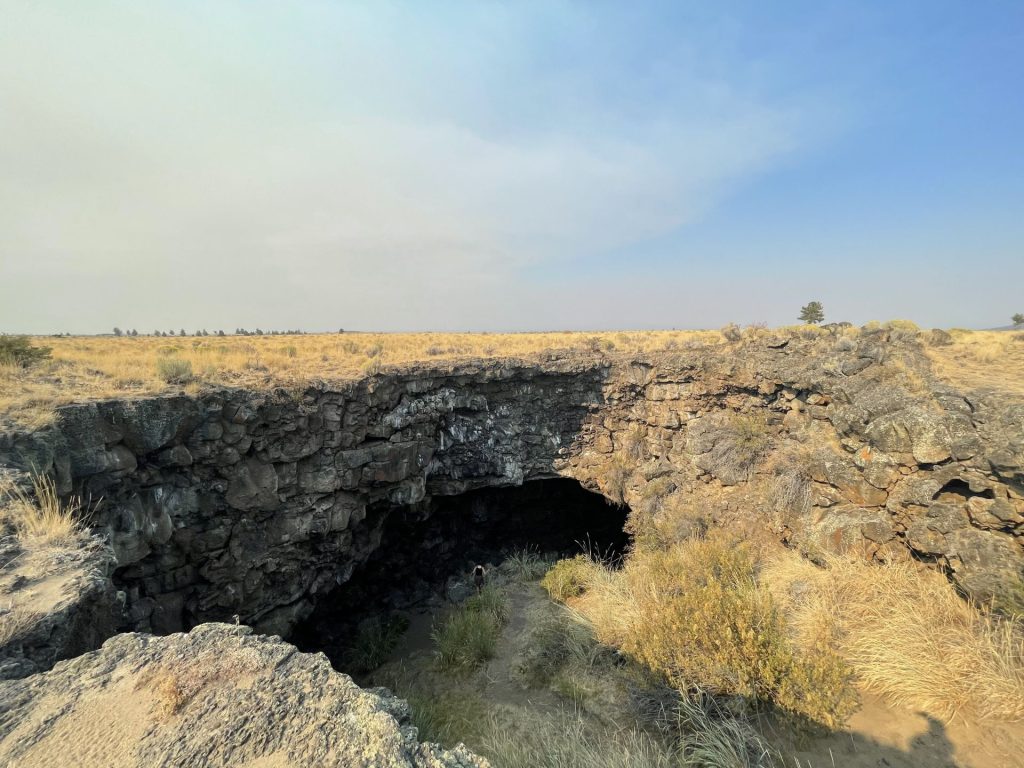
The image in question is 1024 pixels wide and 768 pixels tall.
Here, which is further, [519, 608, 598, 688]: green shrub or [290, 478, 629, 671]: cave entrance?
[290, 478, 629, 671]: cave entrance

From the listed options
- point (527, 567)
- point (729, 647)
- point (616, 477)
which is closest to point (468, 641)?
point (527, 567)

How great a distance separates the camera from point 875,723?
447 cm

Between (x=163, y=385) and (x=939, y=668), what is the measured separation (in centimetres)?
1049

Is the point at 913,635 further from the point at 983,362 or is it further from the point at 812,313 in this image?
the point at 812,313

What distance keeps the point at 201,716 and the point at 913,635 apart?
6.60 meters

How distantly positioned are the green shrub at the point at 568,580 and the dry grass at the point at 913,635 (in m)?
3.76

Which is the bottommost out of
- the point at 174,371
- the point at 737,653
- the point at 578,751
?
the point at 578,751

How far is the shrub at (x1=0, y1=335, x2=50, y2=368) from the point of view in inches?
299

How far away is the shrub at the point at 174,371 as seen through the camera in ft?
24.8

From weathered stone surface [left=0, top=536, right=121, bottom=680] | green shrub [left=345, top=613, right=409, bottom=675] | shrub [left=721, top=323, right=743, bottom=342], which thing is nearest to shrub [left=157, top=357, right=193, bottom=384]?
weathered stone surface [left=0, top=536, right=121, bottom=680]

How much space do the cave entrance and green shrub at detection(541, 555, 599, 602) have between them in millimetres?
1936

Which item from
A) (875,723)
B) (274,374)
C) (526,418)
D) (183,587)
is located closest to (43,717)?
(183,587)

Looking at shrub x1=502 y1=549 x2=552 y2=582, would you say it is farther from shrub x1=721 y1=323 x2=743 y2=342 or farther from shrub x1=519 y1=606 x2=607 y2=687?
shrub x1=721 y1=323 x2=743 y2=342

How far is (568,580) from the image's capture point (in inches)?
369
